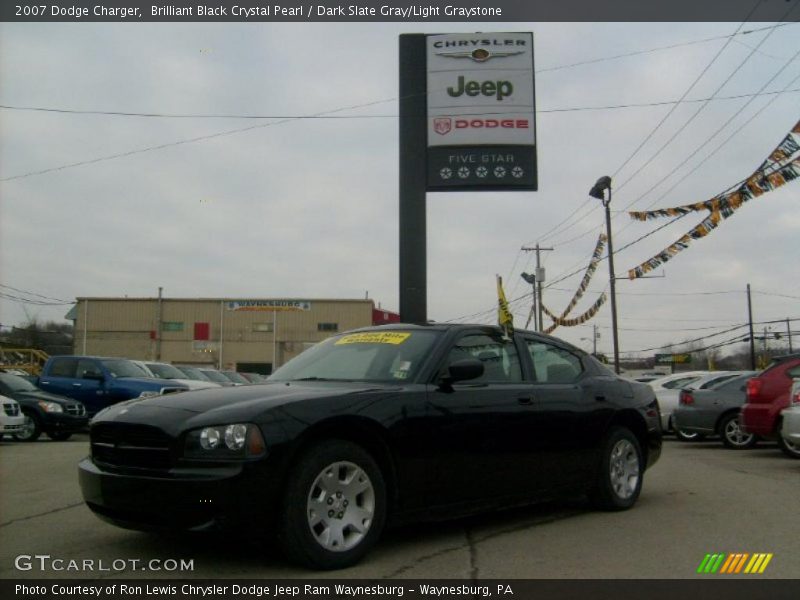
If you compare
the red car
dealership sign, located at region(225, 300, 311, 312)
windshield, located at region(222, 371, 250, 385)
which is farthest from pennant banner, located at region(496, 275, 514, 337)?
dealership sign, located at region(225, 300, 311, 312)

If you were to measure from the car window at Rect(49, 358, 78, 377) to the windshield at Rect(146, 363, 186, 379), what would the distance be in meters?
1.87

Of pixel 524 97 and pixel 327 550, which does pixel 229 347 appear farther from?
pixel 327 550

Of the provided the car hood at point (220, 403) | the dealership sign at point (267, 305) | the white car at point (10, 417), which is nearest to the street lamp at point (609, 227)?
the white car at point (10, 417)

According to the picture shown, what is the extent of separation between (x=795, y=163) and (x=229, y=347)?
5277 centimetres

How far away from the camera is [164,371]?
19406 mm

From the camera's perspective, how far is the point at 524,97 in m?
15.1

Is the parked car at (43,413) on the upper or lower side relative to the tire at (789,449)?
upper

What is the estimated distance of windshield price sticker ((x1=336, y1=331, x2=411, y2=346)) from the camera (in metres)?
5.70

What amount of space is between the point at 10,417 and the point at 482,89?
10423 millimetres

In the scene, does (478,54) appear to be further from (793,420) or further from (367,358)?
(367,358)

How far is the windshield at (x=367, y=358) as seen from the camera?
210 inches

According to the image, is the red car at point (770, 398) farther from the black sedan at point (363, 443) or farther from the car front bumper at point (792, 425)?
the black sedan at point (363, 443)

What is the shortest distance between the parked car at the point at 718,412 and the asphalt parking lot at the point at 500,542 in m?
5.50

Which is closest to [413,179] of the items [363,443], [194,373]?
[363,443]
